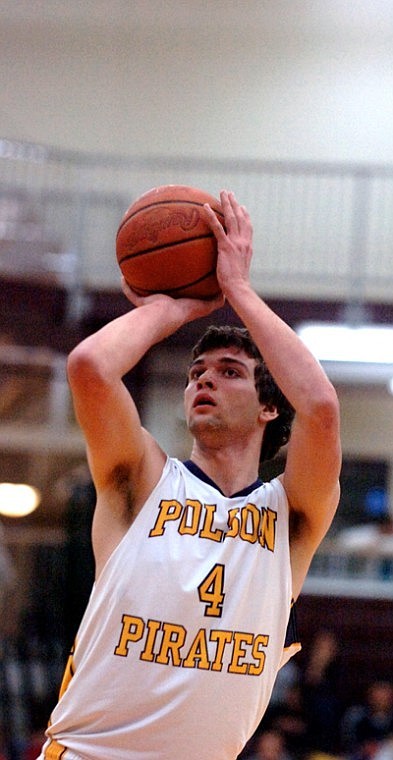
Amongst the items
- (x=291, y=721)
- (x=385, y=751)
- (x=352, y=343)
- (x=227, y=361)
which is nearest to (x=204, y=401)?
(x=227, y=361)

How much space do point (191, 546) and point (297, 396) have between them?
20.1 inches

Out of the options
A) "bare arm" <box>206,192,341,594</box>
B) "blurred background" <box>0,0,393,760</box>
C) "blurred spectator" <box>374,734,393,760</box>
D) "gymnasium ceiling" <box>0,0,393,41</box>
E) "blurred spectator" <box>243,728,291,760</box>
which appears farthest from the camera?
"gymnasium ceiling" <box>0,0,393,41</box>

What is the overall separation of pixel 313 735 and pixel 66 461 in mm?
4656

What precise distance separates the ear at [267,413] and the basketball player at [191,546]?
99 mm

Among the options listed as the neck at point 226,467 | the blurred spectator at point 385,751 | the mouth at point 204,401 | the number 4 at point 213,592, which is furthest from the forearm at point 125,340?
the blurred spectator at point 385,751

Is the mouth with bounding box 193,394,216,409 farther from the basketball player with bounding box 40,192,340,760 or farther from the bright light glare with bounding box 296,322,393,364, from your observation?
the bright light glare with bounding box 296,322,393,364

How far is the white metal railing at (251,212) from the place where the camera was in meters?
14.1

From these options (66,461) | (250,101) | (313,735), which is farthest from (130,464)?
(250,101)

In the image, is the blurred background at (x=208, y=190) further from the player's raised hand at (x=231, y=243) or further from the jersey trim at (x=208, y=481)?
the player's raised hand at (x=231, y=243)

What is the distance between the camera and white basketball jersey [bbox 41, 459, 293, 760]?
3.19m

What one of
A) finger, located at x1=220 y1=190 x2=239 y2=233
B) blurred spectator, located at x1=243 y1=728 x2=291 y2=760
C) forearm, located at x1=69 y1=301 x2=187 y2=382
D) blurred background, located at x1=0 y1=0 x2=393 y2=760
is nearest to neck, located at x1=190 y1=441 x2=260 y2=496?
forearm, located at x1=69 y1=301 x2=187 y2=382

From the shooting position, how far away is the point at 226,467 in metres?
3.55

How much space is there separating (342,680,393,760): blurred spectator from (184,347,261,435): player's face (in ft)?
26.3

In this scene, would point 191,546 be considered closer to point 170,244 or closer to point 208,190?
point 170,244
